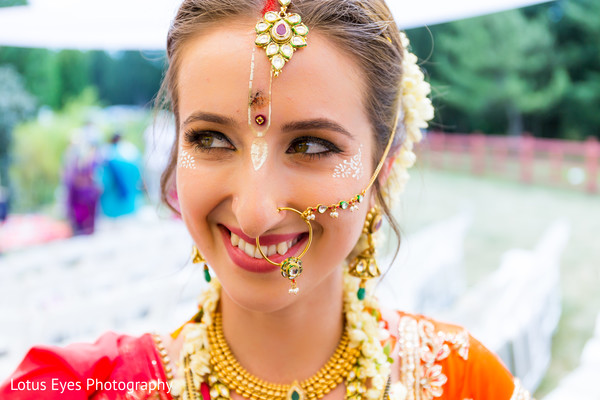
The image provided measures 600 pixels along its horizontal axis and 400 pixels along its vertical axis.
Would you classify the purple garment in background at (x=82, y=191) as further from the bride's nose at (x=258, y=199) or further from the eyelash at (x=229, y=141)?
the bride's nose at (x=258, y=199)

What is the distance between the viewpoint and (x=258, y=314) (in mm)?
1250

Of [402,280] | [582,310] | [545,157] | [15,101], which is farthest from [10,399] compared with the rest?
[15,101]

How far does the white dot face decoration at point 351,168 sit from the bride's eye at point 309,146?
5 cm

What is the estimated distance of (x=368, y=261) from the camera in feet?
4.42

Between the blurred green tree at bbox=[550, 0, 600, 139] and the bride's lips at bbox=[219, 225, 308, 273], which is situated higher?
the blurred green tree at bbox=[550, 0, 600, 139]

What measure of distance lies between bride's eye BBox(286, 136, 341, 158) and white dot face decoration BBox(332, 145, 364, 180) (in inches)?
1.9

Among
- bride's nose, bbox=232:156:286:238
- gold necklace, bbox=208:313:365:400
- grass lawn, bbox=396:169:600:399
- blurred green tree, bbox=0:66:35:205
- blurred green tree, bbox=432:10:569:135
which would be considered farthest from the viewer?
blurred green tree, bbox=0:66:35:205

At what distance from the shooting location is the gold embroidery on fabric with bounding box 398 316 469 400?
1.29 metres

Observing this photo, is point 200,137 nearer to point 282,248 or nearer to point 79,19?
point 282,248

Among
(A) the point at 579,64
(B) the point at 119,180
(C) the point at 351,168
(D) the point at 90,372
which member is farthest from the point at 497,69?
(D) the point at 90,372

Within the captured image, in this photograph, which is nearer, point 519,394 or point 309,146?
point 309,146

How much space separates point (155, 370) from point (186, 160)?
0.53m

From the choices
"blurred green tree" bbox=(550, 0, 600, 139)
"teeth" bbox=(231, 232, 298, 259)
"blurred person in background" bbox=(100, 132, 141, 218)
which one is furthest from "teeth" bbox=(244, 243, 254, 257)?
"blurred green tree" bbox=(550, 0, 600, 139)

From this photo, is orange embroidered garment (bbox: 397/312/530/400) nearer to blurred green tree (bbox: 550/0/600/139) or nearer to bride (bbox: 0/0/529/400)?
bride (bbox: 0/0/529/400)
